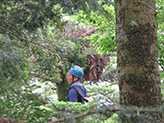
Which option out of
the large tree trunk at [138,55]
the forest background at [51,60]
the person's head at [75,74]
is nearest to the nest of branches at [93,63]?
the person's head at [75,74]

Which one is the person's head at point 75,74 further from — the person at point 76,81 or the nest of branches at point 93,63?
the nest of branches at point 93,63

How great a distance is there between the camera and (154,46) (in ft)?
5.01

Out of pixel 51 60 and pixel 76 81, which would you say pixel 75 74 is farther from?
pixel 51 60

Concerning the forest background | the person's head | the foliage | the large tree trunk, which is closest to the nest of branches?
the person's head

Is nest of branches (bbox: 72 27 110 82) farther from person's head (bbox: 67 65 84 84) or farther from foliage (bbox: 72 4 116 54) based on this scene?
foliage (bbox: 72 4 116 54)

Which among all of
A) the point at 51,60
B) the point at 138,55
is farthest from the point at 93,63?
the point at 138,55

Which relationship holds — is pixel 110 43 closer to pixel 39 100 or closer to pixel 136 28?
pixel 136 28

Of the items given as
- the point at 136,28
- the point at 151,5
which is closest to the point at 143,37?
the point at 136,28

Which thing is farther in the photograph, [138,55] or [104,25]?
[104,25]

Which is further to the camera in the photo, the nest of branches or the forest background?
the nest of branches

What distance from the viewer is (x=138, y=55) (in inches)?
58.4

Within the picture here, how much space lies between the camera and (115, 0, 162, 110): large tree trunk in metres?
1.45

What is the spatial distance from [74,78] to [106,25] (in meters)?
1.50

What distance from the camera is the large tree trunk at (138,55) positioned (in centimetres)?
145
